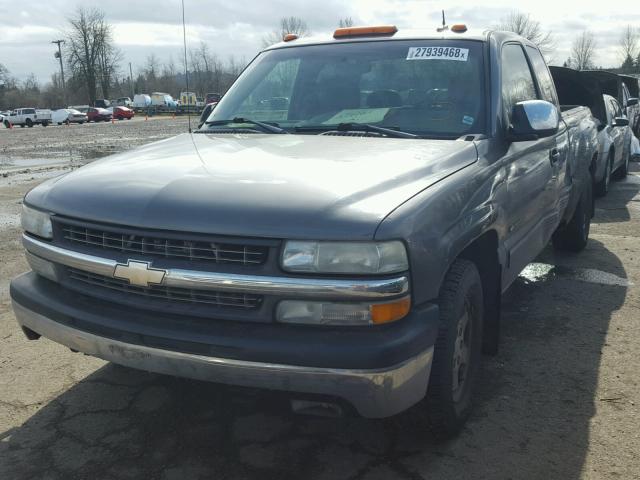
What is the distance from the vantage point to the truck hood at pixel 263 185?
2.34 metres

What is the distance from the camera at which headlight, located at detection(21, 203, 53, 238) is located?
2.87 metres

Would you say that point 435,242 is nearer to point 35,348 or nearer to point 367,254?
point 367,254

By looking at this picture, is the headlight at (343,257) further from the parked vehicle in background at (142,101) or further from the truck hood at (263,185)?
the parked vehicle in background at (142,101)

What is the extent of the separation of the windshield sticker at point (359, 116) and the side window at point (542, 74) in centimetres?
160

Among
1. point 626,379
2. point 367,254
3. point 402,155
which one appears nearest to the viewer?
point 367,254

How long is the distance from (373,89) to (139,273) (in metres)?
1.86

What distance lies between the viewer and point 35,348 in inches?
161

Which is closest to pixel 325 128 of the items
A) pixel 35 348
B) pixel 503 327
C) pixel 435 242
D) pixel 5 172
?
pixel 435 242

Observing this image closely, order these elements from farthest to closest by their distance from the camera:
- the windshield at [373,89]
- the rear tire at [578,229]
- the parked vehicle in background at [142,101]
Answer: the parked vehicle in background at [142,101] → the rear tire at [578,229] → the windshield at [373,89]

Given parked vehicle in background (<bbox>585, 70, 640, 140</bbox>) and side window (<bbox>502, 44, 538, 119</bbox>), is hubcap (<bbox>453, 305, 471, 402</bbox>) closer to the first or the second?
side window (<bbox>502, 44, 538, 119</bbox>)

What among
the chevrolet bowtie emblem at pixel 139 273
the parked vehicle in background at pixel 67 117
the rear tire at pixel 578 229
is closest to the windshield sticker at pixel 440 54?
the chevrolet bowtie emblem at pixel 139 273

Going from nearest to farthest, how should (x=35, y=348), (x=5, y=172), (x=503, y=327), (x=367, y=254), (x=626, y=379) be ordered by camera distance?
(x=367, y=254) → (x=626, y=379) → (x=35, y=348) → (x=503, y=327) → (x=5, y=172)

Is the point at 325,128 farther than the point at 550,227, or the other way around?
the point at 550,227

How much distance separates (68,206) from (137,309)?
569mm
